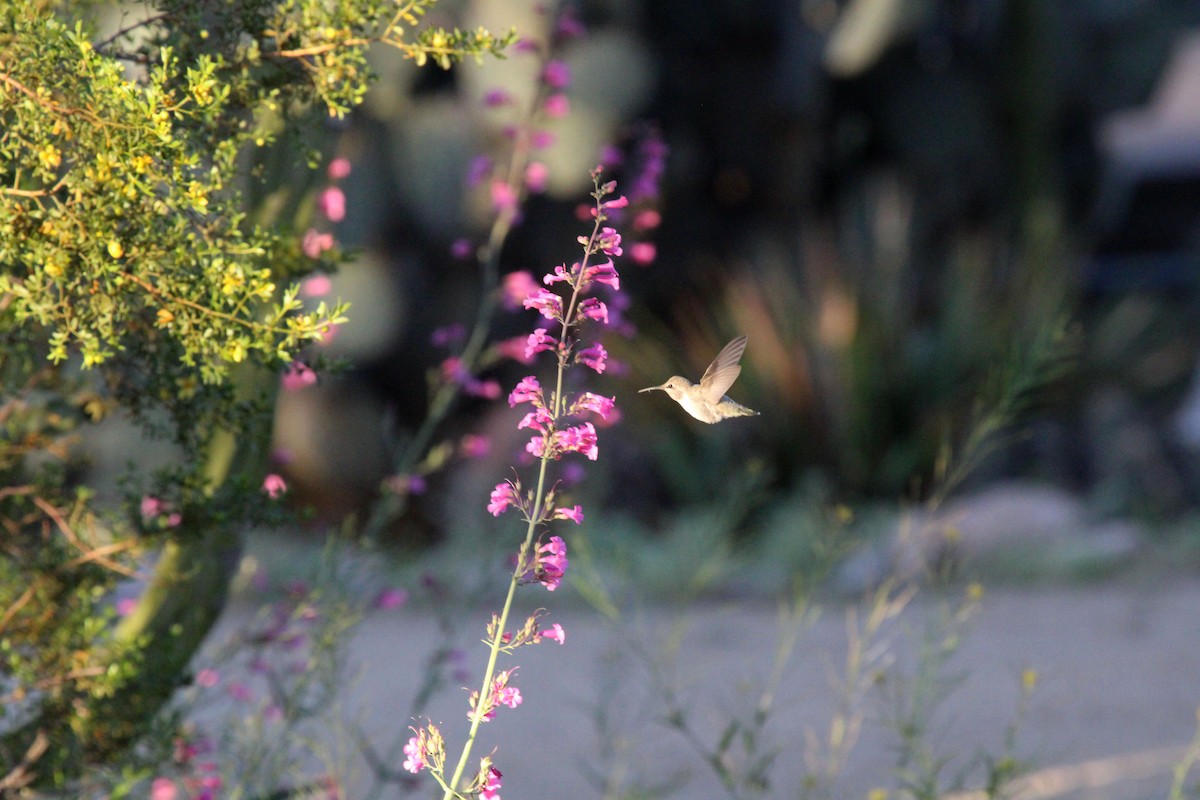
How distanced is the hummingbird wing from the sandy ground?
136 centimetres

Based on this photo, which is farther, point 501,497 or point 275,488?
point 275,488

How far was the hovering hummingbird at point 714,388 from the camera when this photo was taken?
58.0 inches

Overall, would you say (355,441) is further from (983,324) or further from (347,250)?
(347,250)

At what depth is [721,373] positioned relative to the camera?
1496 millimetres

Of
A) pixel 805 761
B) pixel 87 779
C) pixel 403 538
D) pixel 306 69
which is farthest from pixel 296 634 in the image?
pixel 403 538

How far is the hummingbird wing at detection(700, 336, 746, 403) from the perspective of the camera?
1.46 metres

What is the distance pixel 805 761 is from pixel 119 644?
219cm

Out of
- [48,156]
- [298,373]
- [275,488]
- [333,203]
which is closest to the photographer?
[48,156]

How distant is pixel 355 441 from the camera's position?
663 centimetres

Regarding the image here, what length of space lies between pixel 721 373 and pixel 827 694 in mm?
3179

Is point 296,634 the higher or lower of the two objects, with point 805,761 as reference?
higher

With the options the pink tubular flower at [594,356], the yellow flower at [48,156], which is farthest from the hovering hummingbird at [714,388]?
the yellow flower at [48,156]

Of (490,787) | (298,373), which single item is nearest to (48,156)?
(298,373)

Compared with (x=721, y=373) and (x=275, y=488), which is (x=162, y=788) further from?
(x=721, y=373)
